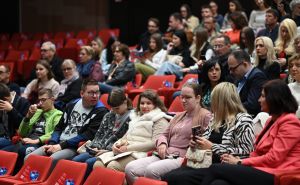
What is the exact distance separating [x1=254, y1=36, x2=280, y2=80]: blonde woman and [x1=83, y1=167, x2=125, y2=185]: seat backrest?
2098 millimetres

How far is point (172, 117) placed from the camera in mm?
6328

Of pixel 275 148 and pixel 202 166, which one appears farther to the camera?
pixel 202 166

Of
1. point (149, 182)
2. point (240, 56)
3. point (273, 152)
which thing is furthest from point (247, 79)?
point (149, 182)

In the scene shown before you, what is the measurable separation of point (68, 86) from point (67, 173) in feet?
9.22

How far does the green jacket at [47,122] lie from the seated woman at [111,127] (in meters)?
0.79

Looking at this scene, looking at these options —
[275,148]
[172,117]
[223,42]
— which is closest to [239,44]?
[223,42]

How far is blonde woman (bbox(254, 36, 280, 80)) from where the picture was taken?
6.80 m

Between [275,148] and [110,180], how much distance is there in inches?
46.5

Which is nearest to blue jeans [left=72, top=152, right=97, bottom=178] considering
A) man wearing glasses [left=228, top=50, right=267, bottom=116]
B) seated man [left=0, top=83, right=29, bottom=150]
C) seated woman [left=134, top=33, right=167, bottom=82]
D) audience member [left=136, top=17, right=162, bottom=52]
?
seated man [left=0, top=83, right=29, bottom=150]

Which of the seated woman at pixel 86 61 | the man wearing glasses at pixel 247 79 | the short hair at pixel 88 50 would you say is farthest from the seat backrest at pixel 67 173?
the short hair at pixel 88 50

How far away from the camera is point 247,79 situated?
639 centimetres

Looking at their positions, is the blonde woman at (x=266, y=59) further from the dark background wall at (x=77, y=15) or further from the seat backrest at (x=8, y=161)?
the dark background wall at (x=77, y=15)

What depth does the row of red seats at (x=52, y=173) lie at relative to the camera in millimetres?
5328

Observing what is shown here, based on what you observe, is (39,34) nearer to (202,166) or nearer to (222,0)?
(222,0)
